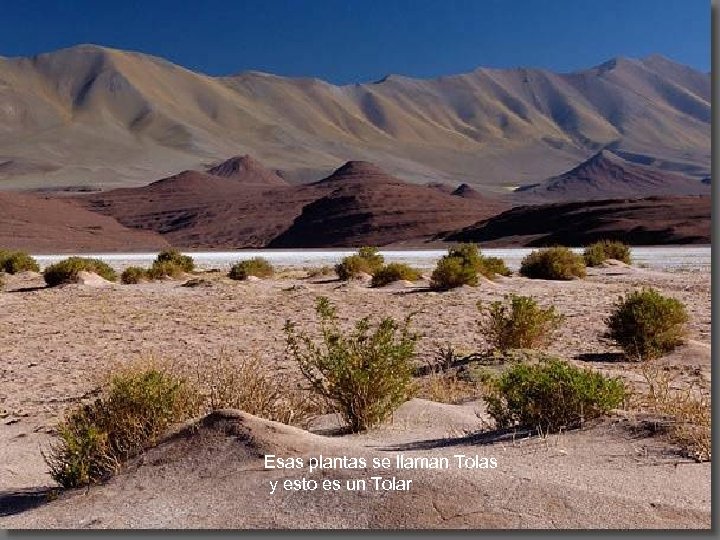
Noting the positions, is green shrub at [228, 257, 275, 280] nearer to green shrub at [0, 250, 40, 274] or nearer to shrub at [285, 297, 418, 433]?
green shrub at [0, 250, 40, 274]

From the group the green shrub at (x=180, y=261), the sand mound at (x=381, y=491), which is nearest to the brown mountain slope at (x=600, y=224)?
the green shrub at (x=180, y=261)

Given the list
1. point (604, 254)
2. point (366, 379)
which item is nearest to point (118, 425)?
point (366, 379)

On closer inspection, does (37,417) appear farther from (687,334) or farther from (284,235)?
(284,235)

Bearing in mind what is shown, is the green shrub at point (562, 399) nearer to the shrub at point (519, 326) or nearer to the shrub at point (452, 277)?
the shrub at point (519, 326)

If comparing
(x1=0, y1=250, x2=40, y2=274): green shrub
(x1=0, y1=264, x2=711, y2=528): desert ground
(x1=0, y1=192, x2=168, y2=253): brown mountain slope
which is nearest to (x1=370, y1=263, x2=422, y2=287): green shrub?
(x1=0, y1=264, x2=711, y2=528): desert ground

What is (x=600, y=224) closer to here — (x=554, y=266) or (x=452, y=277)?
(x=554, y=266)

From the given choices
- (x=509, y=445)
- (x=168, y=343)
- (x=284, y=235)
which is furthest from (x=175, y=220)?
(x=509, y=445)

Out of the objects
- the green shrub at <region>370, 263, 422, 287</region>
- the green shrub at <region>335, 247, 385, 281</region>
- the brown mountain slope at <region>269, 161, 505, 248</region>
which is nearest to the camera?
the green shrub at <region>370, 263, 422, 287</region>
